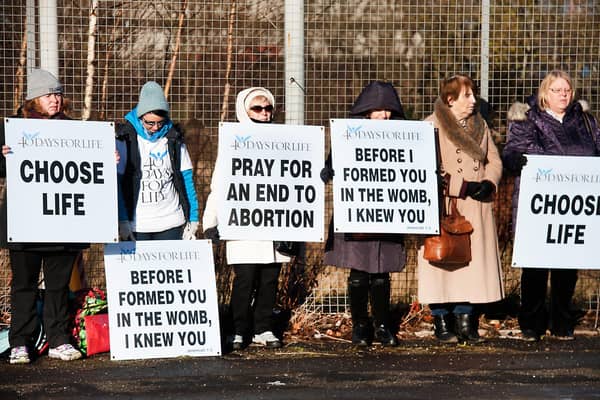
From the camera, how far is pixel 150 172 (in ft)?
27.7

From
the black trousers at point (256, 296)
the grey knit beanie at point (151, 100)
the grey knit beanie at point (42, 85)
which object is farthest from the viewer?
the black trousers at point (256, 296)

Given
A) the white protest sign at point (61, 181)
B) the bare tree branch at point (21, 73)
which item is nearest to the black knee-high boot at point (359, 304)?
the white protest sign at point (61, 181)

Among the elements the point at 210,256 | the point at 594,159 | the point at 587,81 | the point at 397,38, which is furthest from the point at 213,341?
the point at 587,81

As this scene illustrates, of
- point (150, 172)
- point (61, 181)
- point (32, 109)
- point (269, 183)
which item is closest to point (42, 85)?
point (32, 109)

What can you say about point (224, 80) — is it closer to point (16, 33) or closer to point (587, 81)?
point (16, 33)

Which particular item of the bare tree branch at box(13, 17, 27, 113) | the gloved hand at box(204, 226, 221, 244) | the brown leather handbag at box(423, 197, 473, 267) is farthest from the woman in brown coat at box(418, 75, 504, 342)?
the bare tree branch at box(13, 17, 27, 113)

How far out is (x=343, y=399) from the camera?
7.16m

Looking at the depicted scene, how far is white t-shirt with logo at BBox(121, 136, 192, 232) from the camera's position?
27.6 feet

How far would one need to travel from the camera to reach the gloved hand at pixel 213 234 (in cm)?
862

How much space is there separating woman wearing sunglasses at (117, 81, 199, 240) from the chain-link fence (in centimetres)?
160

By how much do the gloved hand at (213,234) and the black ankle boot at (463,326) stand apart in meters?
1.91

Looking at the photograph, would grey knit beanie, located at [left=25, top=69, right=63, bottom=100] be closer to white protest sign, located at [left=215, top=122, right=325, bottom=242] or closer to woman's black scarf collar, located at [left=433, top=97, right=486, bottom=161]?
white protest sign, located at [left=215, top=122, right=325, bottom=242]

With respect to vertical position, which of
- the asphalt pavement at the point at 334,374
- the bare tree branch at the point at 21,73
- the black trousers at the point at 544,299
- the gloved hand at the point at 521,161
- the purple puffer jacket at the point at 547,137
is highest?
the bare tree branch at the point at 21,73

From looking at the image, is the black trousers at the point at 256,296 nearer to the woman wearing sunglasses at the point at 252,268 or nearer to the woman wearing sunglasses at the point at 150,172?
the woman wearing sunglasses at the point at 252,268
